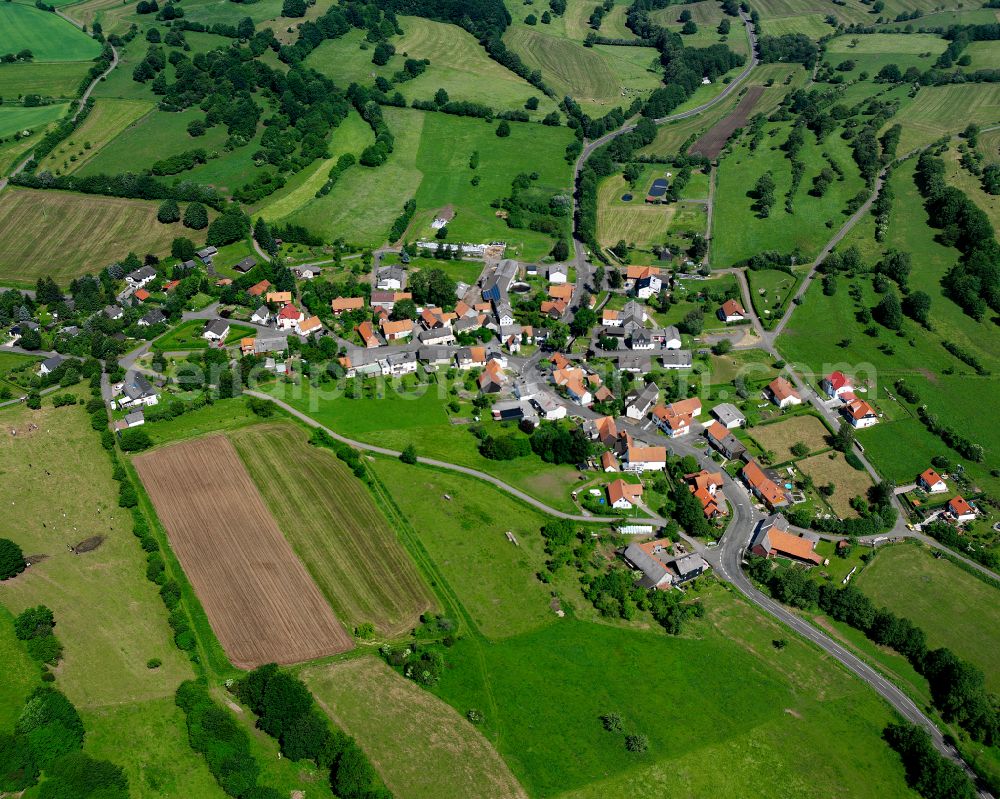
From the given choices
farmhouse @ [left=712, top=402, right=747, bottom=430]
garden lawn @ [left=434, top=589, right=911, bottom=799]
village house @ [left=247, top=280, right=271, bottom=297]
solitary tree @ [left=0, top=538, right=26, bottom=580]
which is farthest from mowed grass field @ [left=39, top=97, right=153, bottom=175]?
garden lawn @ [left=434, top=589, right=911, bottom=799]

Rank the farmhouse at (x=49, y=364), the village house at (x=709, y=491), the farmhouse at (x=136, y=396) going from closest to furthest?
the village house at (x=709, y=491) → the farmhouse at (x=136, y=396) → the farmhouse at (x=49, y=364)

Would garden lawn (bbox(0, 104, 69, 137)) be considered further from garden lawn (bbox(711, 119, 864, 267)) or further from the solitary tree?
garden lawn (bbox(711, 119, 864, 267))

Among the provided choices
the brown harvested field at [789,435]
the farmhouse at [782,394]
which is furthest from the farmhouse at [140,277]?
the farmhouse at [782,394]

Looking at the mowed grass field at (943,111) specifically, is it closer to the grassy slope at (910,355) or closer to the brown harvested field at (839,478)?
the grassy slope at (910,355)

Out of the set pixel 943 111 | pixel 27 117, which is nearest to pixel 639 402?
pixel 943 111

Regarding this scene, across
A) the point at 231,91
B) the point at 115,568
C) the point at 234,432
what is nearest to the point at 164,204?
the point at 231,91
